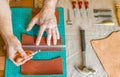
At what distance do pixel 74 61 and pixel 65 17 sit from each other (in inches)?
8.4

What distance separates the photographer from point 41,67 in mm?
995

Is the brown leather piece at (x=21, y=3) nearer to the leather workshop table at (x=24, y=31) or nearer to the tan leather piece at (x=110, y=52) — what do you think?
the leather workshop table at (x=24, y=31)

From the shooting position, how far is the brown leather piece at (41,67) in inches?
38.9

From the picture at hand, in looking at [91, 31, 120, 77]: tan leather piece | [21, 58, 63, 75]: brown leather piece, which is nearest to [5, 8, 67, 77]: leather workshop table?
[21, 58, 63, 75]: brown leather piece

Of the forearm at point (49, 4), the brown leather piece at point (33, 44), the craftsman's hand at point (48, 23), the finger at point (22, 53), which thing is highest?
the forearm at point (49, 4)

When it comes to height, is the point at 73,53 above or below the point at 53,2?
below

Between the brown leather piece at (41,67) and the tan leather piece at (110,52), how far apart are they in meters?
0.18

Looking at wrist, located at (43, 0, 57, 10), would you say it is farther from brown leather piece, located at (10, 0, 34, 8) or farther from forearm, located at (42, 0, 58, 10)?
brown leather piece, located at (10, 0, 34, 8)

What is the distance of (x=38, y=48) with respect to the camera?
102cm

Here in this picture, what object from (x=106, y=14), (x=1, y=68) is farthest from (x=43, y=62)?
(x=106, y=14)

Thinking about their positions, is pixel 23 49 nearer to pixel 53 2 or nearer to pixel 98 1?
pixel 53 2

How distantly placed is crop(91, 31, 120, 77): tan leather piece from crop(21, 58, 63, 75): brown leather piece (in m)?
0.18

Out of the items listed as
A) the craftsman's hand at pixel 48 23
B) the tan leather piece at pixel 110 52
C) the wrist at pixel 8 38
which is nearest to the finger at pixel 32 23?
the craftsman's hand at pixel 48 23

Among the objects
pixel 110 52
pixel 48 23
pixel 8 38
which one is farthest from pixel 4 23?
pixel 110 52
